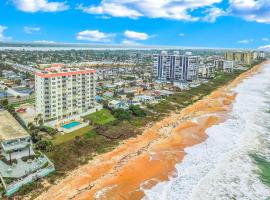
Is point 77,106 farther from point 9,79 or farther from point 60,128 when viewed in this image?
point 9,79

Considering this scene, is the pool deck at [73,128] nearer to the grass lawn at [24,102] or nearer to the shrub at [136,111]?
the shrub at [136,111]

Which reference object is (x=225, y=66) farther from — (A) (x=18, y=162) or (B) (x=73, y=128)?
(A) (x=18, y=162)

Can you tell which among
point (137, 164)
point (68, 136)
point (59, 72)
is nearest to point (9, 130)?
point (68, 136)

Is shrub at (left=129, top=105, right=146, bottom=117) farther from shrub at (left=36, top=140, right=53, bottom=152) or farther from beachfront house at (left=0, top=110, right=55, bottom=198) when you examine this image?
beachfront house at (left=0, top=110, right=55, bottom=198)

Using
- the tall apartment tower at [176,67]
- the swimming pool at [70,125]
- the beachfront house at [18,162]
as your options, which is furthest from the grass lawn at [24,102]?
the tall apartment tower at [176,67]

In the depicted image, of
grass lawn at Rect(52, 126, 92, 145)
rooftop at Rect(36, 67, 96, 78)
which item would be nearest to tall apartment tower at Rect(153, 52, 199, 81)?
rooftop at Rect(36, 67, 96, 78)
